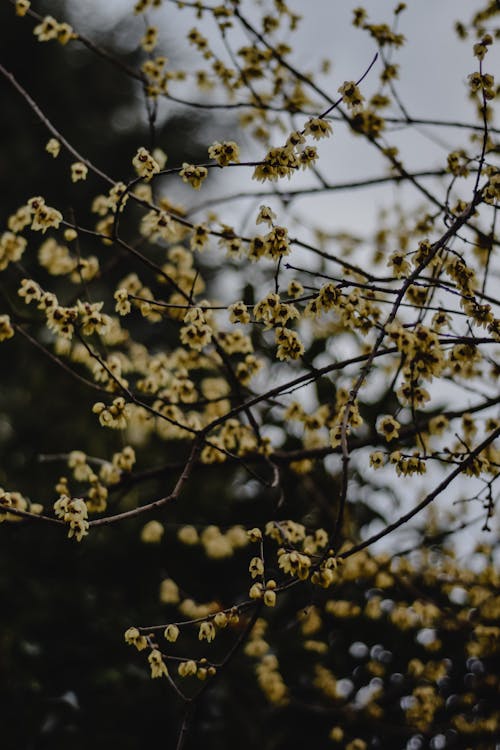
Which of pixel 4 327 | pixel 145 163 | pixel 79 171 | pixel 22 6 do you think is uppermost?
pixel 22 6

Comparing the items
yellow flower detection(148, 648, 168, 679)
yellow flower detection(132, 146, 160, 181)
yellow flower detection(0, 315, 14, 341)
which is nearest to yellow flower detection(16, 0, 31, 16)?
yellow flower detection(132, 146, 160, 181)

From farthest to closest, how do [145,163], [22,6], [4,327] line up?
[22,6] < [4,327] < [145,163]

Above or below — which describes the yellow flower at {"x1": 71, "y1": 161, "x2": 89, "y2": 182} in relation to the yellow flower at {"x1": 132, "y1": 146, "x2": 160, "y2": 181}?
above

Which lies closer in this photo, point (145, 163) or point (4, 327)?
point (145, 163)

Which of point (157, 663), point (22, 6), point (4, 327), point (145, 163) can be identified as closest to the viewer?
point (157, 663)

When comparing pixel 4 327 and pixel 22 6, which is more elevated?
pixel 22 6

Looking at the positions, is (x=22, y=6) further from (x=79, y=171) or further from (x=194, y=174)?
(x=194, y=174)

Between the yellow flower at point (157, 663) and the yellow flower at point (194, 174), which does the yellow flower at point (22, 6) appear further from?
the yellow flower at point (157, 663)

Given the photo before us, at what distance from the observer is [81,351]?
2465 millimetres

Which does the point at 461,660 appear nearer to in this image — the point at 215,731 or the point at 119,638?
the point at 215,731

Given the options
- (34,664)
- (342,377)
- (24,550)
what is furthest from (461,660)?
(24,550)

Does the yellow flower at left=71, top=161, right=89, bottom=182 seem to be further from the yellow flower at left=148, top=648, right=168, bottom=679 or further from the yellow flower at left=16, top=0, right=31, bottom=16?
the yellow flower at left=148, top=648, right=168, bottom=679

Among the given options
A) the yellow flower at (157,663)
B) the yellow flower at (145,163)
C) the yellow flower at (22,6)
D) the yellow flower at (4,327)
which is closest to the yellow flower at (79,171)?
the yellow flower at (145,163)

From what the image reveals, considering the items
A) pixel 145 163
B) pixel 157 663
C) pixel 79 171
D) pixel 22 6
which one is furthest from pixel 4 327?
pixel 22 6
